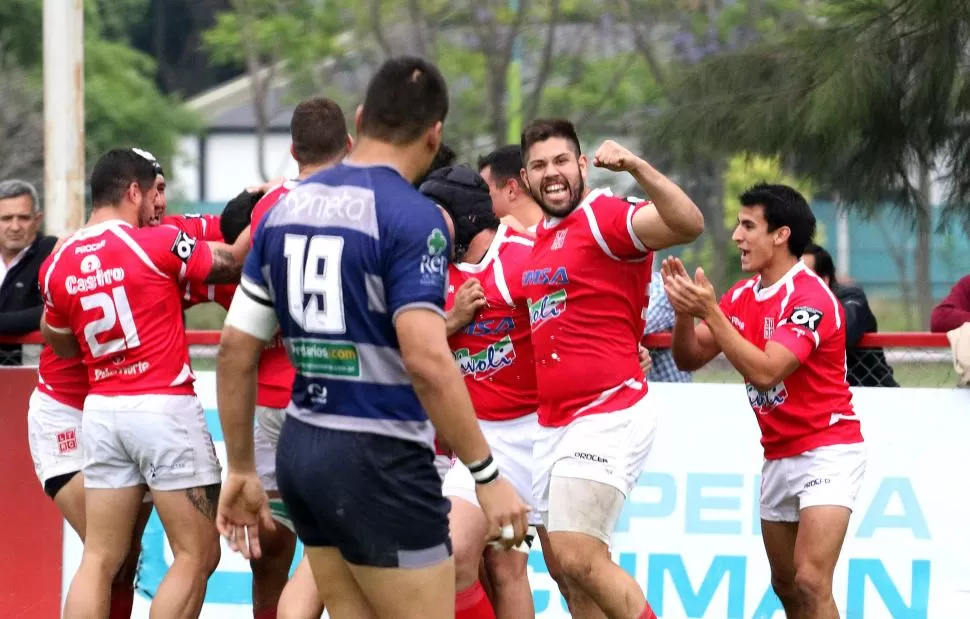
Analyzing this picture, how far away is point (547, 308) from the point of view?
6.12 metres

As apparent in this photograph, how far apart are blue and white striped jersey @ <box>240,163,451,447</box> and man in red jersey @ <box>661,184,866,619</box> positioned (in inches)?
82.4

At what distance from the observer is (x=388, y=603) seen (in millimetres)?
4430

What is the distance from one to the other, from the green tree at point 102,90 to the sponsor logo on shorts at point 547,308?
2121 cm

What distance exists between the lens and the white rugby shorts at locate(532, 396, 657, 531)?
594 cm

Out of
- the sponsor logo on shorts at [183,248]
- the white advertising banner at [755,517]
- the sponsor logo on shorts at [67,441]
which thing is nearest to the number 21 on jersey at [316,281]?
the sponsor logo on shorts at [183,248]

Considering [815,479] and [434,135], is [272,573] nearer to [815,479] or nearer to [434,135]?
[815,479]

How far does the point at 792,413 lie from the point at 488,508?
2.57 m

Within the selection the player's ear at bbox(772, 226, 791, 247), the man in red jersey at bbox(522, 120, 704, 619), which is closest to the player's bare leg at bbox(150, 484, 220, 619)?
the man in red jersey at bbox(522, 120, 704, 619)

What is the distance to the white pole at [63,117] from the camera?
1006cm

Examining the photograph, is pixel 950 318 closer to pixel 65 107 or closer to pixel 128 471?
pixel 128 471

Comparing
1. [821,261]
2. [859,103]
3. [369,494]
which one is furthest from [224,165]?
[369,494]

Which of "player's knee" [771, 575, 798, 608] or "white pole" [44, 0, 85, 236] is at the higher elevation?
"white pole" [44, 0, 85, 236]

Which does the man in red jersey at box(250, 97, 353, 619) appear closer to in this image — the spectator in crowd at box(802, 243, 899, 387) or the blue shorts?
the blue shorts

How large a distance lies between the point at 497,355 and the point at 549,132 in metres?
1.08
